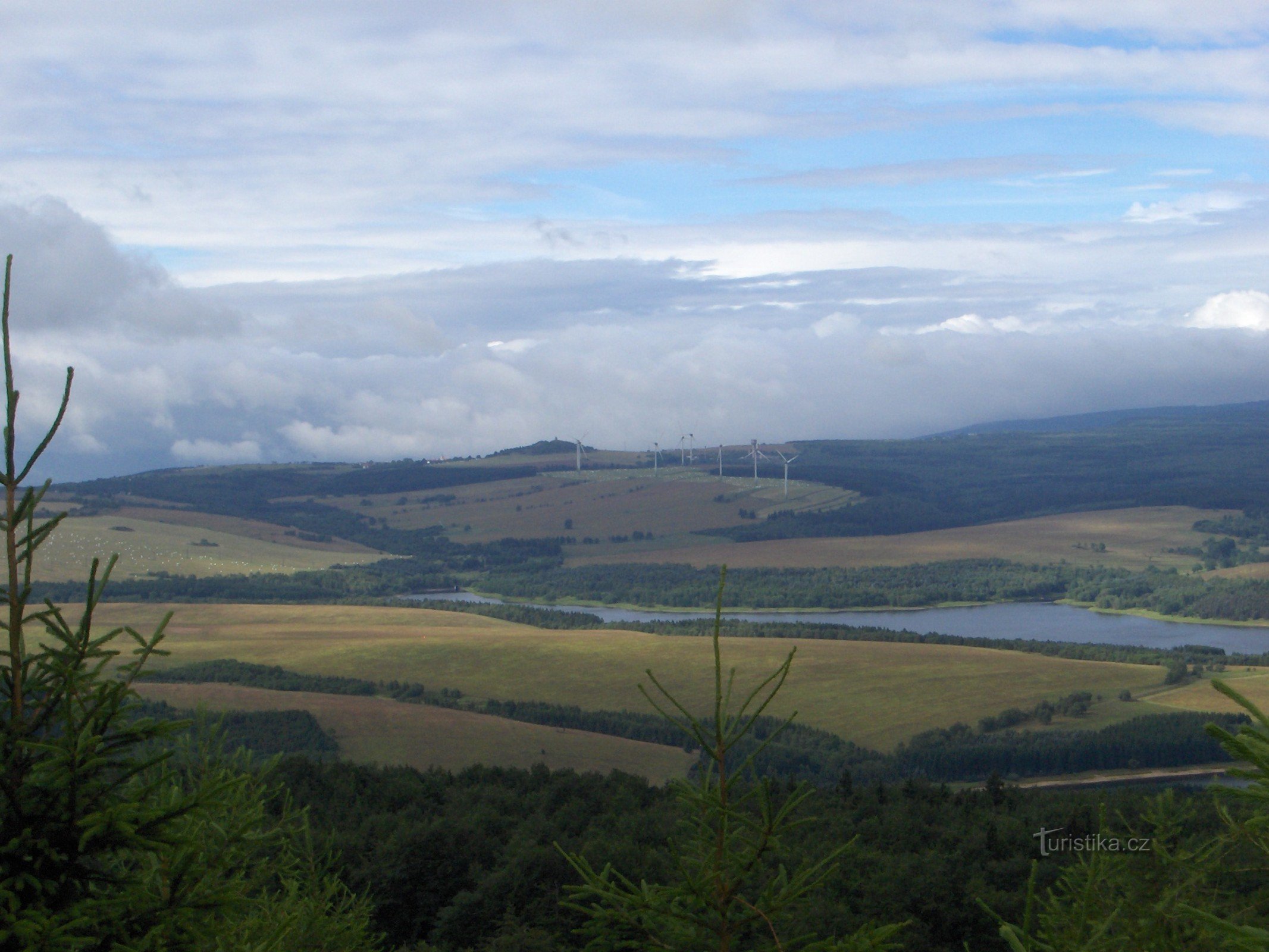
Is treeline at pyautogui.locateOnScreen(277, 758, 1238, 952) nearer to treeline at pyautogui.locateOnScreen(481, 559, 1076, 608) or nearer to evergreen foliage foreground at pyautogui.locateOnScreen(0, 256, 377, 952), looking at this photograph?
evergreen foliage foreground at pyautogui.locateOnScreen(0, 256, 377, 952)

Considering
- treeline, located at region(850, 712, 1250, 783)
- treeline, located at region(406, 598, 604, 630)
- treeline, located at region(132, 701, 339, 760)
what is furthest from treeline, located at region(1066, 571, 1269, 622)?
→ treeline, located at region(132, 701, 339, 760)

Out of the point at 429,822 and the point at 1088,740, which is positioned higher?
the point at 429,822

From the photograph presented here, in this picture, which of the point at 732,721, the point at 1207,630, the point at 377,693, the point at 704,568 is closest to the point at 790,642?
the point at 377,693

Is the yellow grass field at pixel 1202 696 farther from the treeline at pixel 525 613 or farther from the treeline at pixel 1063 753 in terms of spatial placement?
the treeline at pixel 525 613

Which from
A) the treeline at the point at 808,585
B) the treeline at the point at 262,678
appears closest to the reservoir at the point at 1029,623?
the treeline at the point at 808,585

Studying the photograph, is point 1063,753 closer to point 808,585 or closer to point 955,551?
point 808,585

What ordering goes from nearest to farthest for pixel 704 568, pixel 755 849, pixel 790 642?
pixel 755 849, pixel 790 642, pixel 704 568

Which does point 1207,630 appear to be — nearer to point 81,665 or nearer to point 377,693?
→ point 377,693

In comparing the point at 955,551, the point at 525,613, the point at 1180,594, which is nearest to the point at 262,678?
the point at 525,613

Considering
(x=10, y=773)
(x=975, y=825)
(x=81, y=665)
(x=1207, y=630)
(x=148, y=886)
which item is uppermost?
(x=81, y=665)
